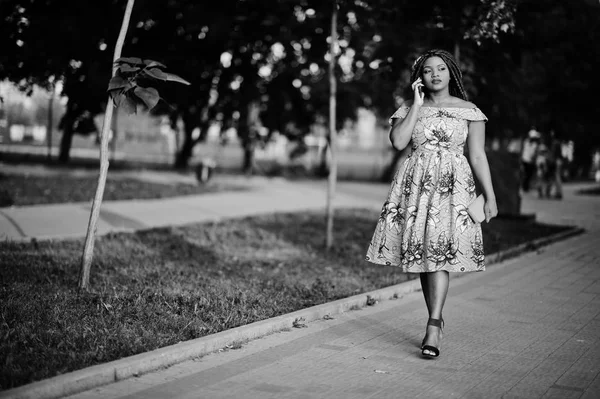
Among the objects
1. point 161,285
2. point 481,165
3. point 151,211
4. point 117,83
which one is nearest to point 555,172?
point 151,211

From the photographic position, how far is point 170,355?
5.29 m

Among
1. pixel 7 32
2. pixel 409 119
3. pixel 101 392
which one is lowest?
pixel 101 392

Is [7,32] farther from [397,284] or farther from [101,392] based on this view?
[101,392]

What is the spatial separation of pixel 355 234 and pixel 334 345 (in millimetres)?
6936

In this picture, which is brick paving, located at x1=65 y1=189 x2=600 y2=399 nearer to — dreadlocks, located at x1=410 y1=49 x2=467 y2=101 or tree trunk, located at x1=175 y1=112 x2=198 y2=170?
dreadlocks, located at x1=410 y1=49 x2=467 y2=101

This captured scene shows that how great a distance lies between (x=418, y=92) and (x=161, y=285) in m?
3.29

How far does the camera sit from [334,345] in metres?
6.01

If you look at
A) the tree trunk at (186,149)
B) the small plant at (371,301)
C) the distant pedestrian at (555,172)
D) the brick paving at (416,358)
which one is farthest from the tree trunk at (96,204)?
the tree trunk at (186,149)

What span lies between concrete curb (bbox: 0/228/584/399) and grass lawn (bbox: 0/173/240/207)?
23.2 feet

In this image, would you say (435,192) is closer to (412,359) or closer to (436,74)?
(436,74)

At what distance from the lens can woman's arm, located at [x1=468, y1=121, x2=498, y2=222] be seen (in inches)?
228

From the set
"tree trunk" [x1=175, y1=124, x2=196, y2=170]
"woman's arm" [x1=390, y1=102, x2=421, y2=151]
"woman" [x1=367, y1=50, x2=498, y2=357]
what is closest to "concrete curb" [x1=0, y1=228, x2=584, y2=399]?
"woman" [x1=367, y1=50, x2=498, y2=357]

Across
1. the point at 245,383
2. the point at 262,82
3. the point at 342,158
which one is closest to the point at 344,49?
the point at 245,383

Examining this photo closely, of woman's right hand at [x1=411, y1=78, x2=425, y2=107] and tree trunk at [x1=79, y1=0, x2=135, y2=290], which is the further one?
tree trunk at [x1=79, y1=0, x2=135, y2=290]
